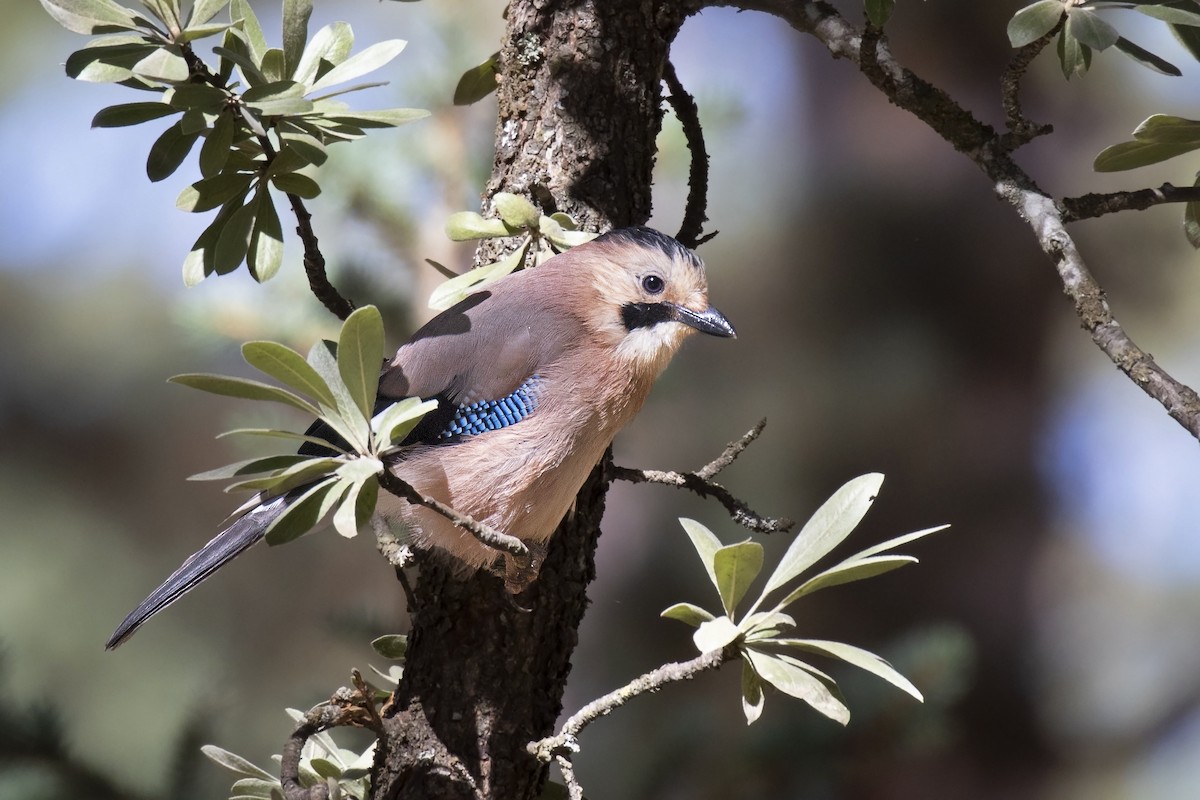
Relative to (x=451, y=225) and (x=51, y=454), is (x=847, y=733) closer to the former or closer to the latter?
(x=451, y=225)

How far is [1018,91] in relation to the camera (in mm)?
935

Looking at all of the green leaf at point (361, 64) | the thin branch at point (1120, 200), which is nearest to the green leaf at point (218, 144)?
the green leaf at point (361, 64)

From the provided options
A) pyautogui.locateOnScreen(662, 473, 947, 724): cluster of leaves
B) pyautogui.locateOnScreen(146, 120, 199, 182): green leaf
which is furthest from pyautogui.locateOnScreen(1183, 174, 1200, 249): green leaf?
pyautogui.locateOnScreen(146, 120, 199, 182): green leaf

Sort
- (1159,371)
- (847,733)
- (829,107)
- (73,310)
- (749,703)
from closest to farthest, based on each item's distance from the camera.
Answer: (1159,371) → (749,703) → (847,733) → (73,310) → (829,107)

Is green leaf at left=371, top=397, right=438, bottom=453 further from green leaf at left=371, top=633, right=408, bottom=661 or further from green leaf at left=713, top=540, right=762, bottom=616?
green leaf at left=371, top=633, right=408, bottom=661

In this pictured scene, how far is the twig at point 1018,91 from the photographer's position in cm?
93

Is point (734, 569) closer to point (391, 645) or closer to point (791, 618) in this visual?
point (791, 618)

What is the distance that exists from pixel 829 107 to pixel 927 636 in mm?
1715

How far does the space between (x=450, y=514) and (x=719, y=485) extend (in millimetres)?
528

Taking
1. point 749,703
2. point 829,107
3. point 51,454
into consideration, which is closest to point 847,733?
point 749,703

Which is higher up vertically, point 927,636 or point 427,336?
point 927,636

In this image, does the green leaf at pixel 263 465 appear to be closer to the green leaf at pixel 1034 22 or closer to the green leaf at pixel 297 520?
the green leaf at pixel 297 520

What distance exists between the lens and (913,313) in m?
3.05

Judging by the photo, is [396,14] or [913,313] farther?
[913,313]
